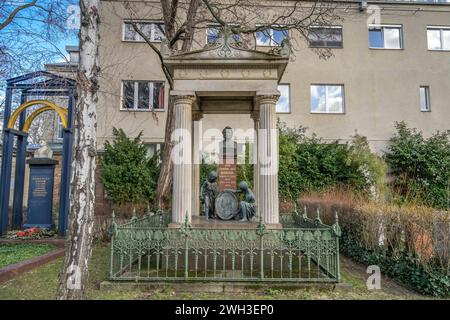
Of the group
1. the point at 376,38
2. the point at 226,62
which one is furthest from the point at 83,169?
the point at 376,38

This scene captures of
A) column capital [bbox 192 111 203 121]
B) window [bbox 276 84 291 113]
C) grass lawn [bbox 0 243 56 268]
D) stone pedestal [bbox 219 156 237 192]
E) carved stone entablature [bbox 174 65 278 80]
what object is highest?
window [bbox 276 84 291 113]

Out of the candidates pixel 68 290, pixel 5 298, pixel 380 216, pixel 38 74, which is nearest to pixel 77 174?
pixel 68 290

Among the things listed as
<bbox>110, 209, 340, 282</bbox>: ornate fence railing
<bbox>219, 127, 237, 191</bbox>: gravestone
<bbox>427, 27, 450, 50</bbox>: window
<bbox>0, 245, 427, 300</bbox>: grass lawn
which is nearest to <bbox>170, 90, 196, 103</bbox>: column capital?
<bbox>219, 127, 237, 191</bbox>: gravestone

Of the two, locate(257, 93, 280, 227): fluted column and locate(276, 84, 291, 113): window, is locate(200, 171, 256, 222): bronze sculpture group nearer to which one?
locate(257, 93, 280, 227): fluted column

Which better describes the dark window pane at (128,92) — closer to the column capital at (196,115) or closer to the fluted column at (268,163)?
the column capital at (196,115)

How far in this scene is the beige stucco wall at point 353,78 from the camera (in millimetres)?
16734

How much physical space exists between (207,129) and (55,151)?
8462 millimetres

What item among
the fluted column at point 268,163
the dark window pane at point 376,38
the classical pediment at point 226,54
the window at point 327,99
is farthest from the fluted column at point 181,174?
the dark window pane at point 376,38

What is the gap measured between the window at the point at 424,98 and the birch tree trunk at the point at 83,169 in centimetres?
1920

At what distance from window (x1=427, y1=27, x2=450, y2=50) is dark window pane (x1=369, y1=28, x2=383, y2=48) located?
305 cm

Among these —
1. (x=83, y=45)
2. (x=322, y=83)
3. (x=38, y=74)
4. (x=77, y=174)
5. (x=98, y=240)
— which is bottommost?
(x=98, y=240)

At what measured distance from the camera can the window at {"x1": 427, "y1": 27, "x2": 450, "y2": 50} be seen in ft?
59.6

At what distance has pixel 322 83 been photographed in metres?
17.2
